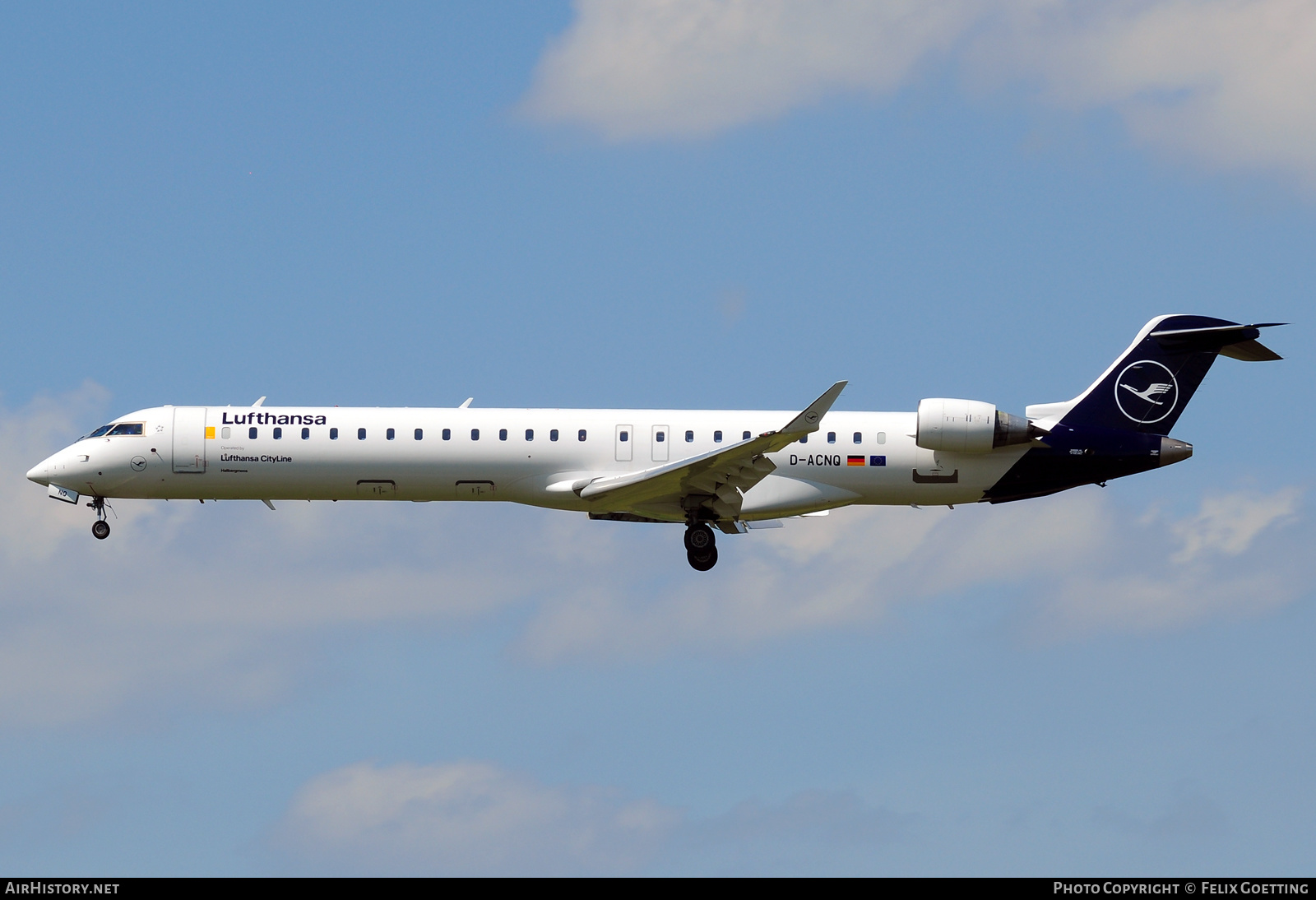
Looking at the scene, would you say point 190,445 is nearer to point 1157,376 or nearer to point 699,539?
point 699,539

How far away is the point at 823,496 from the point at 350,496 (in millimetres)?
10882

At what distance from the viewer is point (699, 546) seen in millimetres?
38656

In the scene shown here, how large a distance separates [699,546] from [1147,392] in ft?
37.3

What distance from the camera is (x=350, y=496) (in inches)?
1511

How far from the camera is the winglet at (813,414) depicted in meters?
33.8

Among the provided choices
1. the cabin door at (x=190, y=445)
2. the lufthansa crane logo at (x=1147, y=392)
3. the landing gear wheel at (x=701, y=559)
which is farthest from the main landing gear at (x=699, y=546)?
the cabin door at (x=190, y=445)

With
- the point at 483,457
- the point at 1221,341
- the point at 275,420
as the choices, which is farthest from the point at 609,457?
the point at 1221,341

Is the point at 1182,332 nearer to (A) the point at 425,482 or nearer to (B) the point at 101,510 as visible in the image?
(A) the point at 425,482

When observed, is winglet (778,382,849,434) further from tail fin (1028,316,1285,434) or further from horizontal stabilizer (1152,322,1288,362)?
horizontal stabilizer (1152,322,1288,362)

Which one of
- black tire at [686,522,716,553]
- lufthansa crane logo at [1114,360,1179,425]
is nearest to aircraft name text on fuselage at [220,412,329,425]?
black tire at [686,522,716,553]

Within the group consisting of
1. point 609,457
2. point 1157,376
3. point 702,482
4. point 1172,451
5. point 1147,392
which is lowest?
point 702,482
